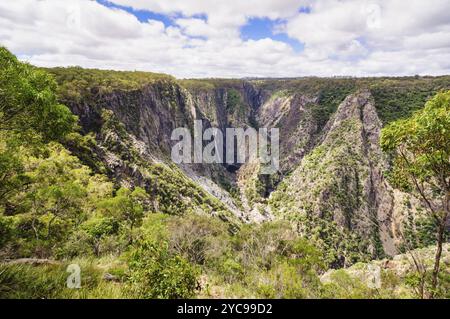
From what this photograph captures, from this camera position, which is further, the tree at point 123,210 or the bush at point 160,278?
the tree at point 123,210

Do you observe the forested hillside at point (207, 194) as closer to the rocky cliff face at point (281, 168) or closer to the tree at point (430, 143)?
the tree at point (430, 143)

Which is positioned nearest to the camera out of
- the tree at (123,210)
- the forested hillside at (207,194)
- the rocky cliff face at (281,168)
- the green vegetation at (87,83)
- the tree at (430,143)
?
the tree at (430,143)

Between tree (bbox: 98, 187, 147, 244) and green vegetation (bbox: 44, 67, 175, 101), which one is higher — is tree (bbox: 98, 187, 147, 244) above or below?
below

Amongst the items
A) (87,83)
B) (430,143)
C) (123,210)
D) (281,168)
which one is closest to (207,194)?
(87,83)

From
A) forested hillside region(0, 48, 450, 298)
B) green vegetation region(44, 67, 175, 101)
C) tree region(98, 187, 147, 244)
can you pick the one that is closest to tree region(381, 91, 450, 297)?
forested hillside region(0, 48, 450, 298)

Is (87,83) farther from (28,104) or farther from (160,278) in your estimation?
(160,278)

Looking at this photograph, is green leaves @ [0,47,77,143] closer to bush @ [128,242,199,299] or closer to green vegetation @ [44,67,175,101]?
bush @ [128,242,199,299]

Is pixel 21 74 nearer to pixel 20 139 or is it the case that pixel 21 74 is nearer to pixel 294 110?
pixel 20 139

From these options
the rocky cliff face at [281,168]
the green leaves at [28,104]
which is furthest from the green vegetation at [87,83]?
the green leaves at [28,104]
